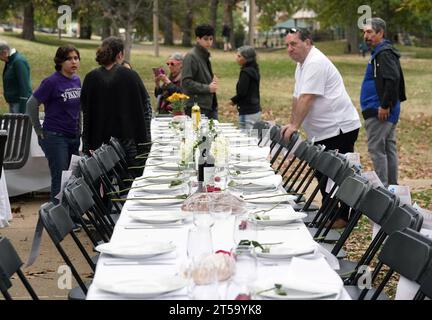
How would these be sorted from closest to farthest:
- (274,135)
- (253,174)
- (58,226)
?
(58,226) → (253,174) → (274,135)

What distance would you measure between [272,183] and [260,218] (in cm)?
152

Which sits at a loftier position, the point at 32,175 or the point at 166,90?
the point at 166,90

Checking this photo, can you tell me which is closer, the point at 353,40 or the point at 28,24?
the point at 28,24

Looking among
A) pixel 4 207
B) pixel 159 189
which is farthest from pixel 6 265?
pixel 4 207

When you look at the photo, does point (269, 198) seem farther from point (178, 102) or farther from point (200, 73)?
point (200, 73)

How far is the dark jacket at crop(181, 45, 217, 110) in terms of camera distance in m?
11.5

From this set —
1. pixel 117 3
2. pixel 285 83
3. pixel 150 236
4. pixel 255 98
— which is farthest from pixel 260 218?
pixel 117 3

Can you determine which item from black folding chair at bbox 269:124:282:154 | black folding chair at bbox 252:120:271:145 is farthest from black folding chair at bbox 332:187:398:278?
black folding chair at bbox 252:120:271:145

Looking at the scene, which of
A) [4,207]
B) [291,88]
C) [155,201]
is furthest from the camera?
[291,88]

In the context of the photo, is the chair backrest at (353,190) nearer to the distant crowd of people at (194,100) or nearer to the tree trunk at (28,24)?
the distant crowd of people at (194,100)

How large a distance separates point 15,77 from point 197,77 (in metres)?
3.50

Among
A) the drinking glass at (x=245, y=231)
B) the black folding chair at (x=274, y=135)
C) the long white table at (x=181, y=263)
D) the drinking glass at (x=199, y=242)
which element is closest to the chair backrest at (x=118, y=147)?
the black folding chair at (x=274, y=135)

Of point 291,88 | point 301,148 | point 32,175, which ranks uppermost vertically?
point 301,148

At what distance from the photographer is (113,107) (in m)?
8.42
